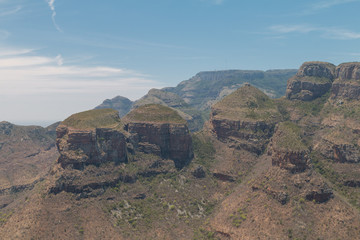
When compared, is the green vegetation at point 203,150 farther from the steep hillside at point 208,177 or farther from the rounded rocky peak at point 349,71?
the rounded rocky peak at point 349,71

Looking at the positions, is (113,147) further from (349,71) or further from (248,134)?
(349,71)

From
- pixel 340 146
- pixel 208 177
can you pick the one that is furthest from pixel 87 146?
pixel 340 146

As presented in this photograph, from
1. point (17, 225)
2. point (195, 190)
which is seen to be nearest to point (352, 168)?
point (195, 190)

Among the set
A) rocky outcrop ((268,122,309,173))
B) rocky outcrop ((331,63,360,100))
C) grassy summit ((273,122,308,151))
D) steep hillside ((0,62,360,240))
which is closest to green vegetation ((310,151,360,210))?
steep hillside ((0,62,360,240))

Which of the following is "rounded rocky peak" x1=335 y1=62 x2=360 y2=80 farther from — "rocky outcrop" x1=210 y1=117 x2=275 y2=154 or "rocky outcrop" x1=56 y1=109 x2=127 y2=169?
"rocky outcrop" x1=56 y1=109 x2=127 y2=169

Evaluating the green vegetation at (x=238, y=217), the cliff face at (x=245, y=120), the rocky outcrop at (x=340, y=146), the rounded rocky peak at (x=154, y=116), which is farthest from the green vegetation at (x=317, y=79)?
the green vegetation at (x=238, y=217)
